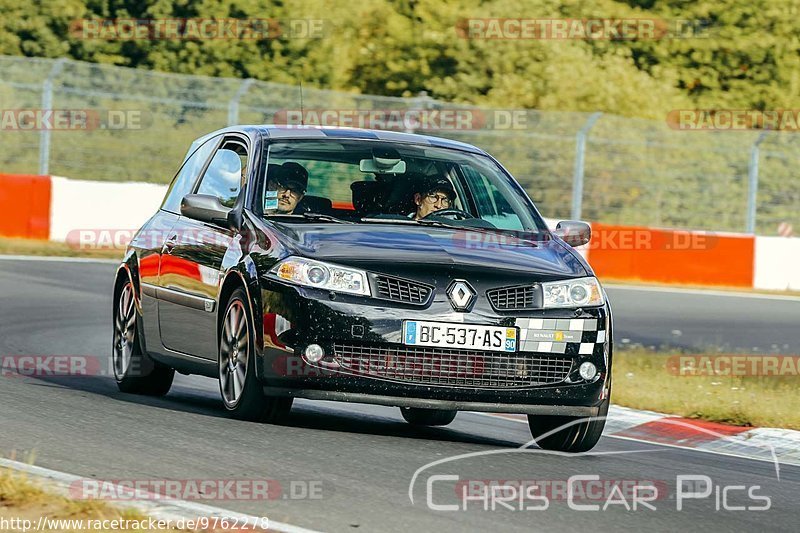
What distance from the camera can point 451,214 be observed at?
935 centimetres

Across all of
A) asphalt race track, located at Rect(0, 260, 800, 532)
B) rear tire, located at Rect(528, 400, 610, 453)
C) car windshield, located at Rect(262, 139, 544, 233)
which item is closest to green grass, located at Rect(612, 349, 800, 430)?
asphalt race track, located at Rect(0, 260, 800, 532)

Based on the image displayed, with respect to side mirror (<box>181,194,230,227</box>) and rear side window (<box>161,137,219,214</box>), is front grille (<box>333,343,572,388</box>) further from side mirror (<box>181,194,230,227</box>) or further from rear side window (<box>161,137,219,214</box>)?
rear side window (<box>161,137,219,214</box>)

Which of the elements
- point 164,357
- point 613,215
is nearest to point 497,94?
point 613,215

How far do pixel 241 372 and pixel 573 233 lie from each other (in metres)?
2.12

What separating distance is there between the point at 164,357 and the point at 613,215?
18513 mm

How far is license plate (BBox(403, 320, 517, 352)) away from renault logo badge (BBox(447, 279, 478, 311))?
3.7 inches

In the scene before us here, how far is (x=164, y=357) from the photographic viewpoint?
9.74 metres

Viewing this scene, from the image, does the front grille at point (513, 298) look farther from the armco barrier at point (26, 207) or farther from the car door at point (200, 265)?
the armco barrier at point (26, 207)

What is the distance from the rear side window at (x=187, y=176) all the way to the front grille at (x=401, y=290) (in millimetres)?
2341

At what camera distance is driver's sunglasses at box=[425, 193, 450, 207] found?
30.8ft

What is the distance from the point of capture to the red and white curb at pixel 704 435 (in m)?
9.64
